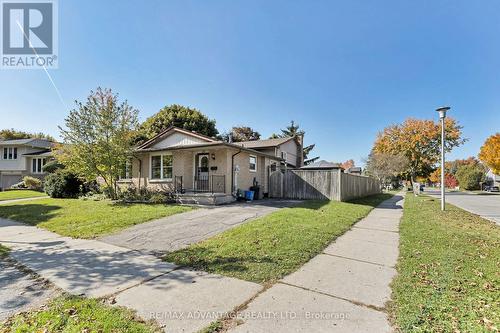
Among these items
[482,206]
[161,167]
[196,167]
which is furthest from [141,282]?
[482,206]

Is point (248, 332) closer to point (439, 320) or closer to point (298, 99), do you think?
point (439, 320)

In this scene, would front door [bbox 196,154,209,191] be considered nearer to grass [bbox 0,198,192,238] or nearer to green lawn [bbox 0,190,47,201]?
grass [bbox 0,198,192,238]

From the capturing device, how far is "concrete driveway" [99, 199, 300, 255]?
5.76 metres

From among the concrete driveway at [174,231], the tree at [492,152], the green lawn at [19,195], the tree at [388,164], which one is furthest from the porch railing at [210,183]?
the tree at [492,152]

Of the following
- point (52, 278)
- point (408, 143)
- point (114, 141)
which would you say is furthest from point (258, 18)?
point (408, 143)

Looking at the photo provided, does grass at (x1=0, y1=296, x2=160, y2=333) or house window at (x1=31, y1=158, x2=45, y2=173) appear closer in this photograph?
grass at (x1=0, y1=296, x2=160, y2=333)

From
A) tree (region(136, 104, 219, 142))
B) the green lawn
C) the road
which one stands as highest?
tree (region(136, 104, 219, 142))

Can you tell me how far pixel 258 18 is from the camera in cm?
1070

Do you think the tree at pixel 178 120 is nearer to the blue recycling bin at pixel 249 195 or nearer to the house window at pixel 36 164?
the house window at pixel 36 164

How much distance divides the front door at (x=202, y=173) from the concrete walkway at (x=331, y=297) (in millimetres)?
9903

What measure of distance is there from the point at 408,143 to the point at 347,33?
106 ft

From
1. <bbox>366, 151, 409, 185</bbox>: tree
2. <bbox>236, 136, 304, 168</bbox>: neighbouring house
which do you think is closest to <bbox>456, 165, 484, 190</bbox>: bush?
<bbox>366, 151, 409, 185</bbox>: tree

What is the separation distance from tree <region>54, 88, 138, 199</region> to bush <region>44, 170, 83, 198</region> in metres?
3.01

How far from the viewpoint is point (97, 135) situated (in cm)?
1330
